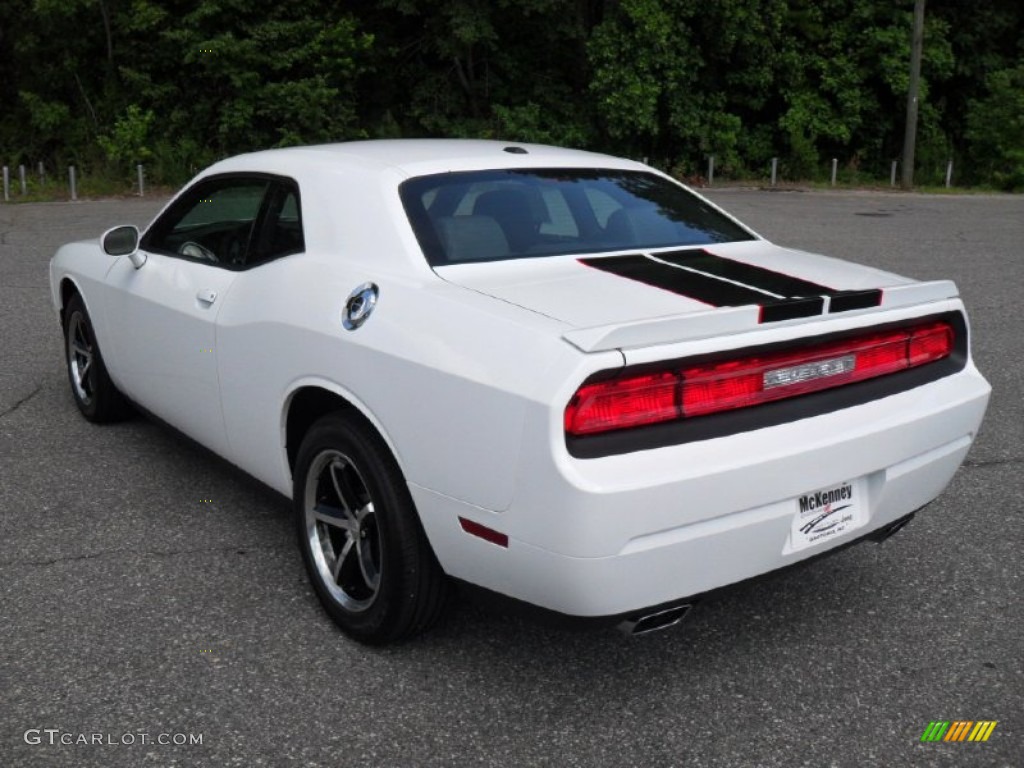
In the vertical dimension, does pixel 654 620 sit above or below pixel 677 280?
below

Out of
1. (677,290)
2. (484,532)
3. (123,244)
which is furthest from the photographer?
(123,244)

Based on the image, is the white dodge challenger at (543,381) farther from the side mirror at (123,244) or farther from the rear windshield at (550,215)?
the side mirror at (123,244)

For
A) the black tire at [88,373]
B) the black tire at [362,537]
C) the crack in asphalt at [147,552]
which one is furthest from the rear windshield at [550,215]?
the black tire at [88,373]

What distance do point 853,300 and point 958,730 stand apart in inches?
46.2

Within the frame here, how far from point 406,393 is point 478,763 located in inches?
38.1

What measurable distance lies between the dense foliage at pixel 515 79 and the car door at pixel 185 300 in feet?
76.5

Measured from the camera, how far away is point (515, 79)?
102 ft

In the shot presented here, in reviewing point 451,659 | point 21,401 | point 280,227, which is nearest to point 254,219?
point 280,227

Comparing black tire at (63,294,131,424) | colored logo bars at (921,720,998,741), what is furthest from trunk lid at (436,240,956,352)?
black tire at (63,294,131,424)

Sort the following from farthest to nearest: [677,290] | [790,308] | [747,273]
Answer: [747,273], [677,290], [790,308]

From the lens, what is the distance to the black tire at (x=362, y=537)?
3006 millimetres

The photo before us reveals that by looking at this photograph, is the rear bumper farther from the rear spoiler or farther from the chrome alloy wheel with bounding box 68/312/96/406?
the chrome alloy wheel with bounding box 68/312/96/406

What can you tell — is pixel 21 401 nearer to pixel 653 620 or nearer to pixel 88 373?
pixel 88 373

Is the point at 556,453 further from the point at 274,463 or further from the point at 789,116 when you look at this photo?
the point at 789,116
